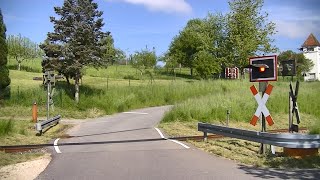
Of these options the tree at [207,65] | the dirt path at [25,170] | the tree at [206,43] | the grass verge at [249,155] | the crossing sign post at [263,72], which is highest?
the tree at [206,43]

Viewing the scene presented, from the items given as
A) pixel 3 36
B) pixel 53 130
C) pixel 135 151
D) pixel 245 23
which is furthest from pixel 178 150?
pixel 245 23

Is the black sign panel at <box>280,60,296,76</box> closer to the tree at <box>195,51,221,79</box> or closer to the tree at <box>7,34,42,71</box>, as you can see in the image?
the tree at <box>195,51,221,79</box>

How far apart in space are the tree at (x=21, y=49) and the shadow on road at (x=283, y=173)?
6695 cm

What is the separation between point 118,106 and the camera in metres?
35.2

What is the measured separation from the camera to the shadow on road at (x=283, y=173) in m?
9.41

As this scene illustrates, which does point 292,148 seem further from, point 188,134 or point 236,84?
point 236,84

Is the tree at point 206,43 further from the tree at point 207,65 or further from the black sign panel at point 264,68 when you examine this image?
the black sign panel at point 264,68

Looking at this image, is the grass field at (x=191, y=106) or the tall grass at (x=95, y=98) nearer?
the grass field at (x=191, y=106)

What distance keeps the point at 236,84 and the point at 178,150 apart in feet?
108

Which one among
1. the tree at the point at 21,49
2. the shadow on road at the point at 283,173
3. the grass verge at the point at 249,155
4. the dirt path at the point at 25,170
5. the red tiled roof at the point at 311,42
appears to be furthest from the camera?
the red tiled roof at the point at 311,42

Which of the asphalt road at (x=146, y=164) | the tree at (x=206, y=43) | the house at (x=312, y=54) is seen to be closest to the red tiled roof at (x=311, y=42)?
the house at (x=312, y=54)

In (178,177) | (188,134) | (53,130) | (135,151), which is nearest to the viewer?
(178,177)

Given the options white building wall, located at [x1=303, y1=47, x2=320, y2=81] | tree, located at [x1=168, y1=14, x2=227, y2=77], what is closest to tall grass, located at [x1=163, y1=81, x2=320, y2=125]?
tree, located at [x1=168, y1=14, x2=227, y2=77]

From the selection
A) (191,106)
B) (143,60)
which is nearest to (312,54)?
(143,60)
